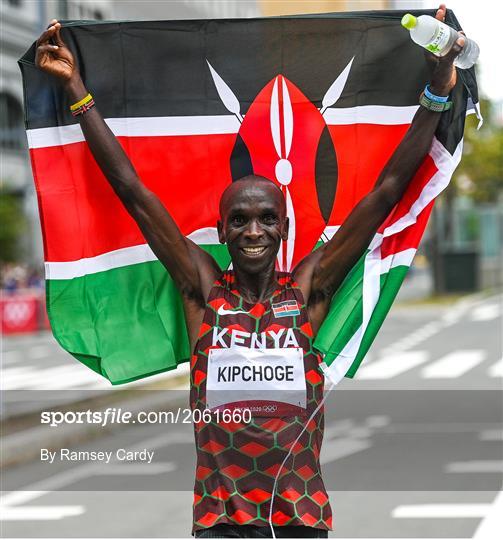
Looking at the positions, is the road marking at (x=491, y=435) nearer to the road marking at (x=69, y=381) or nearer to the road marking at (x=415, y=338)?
the road marking at (x=69, y=381)

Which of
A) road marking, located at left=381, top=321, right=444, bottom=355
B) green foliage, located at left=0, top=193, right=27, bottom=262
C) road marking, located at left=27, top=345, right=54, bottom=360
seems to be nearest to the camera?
road marking, located at left=381, top=321, right=444, bottom=355

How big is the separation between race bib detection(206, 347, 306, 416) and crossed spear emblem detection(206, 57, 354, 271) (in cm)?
60

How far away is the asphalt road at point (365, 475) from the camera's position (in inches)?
311

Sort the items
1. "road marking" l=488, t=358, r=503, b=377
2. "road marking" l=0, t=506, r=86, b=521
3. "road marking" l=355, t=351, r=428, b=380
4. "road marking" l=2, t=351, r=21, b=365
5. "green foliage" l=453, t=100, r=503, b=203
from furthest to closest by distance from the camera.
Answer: "green foliage" l=453, t=100, r=503, b=203, "road marking" l=2, t=351, r=21, b=365, "road marking" l=355, t=351, r=428, b=380, "road marking" l=488, t=358, r=503, b=377, "road marking" l=0, t=506, r=86, b=521

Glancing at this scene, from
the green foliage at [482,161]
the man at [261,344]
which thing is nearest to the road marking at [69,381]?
the man at [261,344]

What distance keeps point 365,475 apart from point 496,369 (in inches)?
320

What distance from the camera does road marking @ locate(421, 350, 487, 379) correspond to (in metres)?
16.7

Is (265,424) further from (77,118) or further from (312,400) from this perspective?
(77,118)

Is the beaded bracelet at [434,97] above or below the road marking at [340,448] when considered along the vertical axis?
below

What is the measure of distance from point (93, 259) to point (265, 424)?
0.92 metres

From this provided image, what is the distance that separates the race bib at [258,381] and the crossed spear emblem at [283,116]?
1.96 feet

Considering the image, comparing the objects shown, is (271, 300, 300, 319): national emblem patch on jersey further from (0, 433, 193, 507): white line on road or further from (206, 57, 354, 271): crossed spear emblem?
(0, 433, 193, 507): white line on road

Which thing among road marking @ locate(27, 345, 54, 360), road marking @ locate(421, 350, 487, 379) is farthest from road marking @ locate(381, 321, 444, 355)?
road marking @ locate(27, 345, 54, 360)

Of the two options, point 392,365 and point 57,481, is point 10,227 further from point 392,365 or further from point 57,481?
point 57,481
